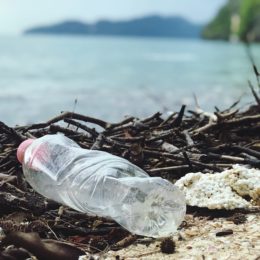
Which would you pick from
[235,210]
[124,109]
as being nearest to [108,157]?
[235,210]

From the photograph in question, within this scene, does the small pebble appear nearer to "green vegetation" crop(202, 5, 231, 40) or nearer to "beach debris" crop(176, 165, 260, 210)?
"beach debris" crop(176, 165, 260, 210)

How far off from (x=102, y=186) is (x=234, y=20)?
9073cm

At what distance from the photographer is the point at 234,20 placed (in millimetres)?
90812

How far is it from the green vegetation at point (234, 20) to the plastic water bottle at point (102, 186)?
67.7 metres

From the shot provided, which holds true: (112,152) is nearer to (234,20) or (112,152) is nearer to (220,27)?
(234,20)

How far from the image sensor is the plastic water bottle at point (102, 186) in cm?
249

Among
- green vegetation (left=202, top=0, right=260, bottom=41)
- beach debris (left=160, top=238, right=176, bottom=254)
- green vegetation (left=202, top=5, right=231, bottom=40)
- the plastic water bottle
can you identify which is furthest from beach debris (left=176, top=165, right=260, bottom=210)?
green vegetation (left=202, top=5, right=231, bottom=40)

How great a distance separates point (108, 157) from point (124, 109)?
8666mm

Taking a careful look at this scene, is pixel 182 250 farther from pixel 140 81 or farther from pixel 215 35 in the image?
pixel 215 35

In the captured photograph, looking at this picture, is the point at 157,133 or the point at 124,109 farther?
the point at 124,109

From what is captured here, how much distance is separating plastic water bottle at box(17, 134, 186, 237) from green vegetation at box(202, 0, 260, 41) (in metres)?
67.7

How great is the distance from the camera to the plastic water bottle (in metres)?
2.49

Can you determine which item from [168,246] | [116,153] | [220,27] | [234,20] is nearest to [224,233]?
[168,246]

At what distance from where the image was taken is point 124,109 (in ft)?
37.7
